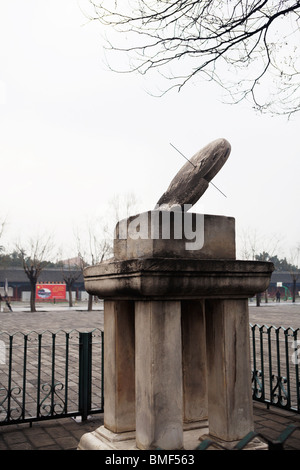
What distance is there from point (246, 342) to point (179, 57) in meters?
3.45

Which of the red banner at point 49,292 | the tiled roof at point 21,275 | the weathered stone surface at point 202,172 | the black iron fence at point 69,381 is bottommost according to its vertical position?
the red banner at point 49,292

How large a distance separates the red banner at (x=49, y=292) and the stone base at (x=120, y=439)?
42.9 m

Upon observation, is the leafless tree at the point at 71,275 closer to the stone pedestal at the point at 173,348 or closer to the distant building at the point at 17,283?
the distant building at the point at 17,283

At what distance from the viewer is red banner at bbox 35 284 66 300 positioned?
44656 mm

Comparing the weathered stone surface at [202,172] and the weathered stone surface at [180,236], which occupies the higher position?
the weathered stone surface at [202,172]

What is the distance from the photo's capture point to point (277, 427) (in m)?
4.36

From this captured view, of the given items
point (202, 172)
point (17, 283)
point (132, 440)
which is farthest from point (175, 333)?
point (17, 283)

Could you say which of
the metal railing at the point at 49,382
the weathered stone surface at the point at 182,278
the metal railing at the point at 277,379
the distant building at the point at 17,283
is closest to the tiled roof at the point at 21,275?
the distant building at the point at 17,283

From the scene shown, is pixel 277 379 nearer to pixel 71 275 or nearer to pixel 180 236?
pixel 180 236

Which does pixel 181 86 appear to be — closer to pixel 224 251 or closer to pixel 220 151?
pixel 220 151

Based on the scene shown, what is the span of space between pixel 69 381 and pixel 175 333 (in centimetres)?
527

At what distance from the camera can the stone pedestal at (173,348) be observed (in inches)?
97.3

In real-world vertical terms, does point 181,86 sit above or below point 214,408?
above
